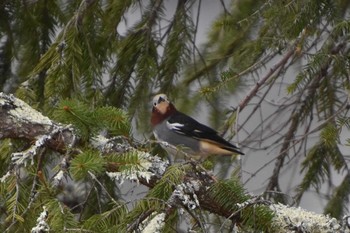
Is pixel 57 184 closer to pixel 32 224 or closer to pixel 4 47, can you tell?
pixel 32 224

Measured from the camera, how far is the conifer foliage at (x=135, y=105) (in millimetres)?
1720

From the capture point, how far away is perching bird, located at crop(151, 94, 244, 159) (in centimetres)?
314

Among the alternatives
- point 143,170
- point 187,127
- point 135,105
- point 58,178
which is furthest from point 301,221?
point 187,127

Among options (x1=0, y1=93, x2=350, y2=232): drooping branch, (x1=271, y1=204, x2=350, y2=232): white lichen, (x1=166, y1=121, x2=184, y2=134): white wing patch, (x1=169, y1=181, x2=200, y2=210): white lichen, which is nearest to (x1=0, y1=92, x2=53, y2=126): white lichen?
(x1=0, y1=93, x2=350, y2=232): drooping branch

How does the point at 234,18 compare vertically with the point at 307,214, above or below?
above

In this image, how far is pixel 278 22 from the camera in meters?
2.67

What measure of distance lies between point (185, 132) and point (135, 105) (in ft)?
1.79

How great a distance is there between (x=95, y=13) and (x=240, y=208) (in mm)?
1181

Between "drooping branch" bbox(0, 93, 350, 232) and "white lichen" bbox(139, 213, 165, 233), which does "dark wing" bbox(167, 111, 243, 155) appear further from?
"white lichen" bbox(139, 213, 165, 233)

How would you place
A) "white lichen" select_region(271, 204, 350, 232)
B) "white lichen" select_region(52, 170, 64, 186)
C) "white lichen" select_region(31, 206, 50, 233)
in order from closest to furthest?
1. "white lichen" select_region(31, 206, 50, 233)
2. "white lichen" select_region(52, 170, 64, 186)
3. "white lichen" select_region(271, 204, 350, 232)

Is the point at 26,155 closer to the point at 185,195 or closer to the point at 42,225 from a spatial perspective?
the point at 42,225

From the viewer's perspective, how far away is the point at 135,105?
2.91m

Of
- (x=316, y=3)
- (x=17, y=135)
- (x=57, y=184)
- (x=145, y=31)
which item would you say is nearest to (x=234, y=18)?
(x=145, y=31)

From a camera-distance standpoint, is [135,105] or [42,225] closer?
[42,225]
